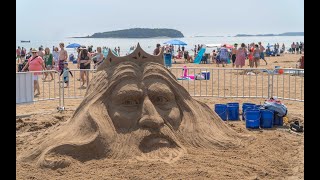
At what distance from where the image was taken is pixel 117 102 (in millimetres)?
7512

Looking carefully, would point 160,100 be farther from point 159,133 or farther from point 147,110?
point 159,133

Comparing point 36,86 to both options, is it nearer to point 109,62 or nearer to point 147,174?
point 109,62

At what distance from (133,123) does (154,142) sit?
0.48 metres

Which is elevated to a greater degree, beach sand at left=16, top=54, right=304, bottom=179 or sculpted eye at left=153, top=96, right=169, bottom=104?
sculpted eye at left=153, top=96, right=169, bottom=104

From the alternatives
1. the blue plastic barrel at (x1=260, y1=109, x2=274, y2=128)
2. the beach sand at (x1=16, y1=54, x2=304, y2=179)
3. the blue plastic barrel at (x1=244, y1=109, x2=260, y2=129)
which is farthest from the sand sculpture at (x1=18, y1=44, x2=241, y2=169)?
the blue plastic barrel at (x1=260, y1=109, x2=274, y2=128)

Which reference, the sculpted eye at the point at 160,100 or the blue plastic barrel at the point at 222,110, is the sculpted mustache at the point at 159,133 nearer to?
the sculpted eye at the point at 160,100

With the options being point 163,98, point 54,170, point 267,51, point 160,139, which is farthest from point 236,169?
point 267,51

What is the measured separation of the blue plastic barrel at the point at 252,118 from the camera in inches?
391

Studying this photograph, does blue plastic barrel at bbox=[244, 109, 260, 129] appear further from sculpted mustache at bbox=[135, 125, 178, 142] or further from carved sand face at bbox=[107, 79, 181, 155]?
sculpted mustache at bbox=[135, 125, 178, 142]

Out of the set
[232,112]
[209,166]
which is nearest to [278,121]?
[232,112]

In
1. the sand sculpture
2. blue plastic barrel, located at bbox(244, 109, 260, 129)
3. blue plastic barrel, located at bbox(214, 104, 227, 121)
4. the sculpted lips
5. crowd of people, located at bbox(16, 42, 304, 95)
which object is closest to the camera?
the sand sculpture

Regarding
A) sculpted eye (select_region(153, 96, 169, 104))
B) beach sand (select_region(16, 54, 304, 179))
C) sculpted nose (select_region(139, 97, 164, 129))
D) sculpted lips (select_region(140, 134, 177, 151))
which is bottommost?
beach sand (select_region(16, 54, 304, 179))

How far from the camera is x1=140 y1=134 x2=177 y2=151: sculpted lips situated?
7.16 m

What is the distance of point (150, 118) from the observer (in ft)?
23.6
